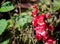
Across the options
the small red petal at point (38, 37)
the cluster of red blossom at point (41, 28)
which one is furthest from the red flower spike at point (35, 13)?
the small red petal at point (38, 37)

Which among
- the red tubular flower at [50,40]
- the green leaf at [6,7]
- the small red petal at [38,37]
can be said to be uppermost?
the green leaf at [6,7]

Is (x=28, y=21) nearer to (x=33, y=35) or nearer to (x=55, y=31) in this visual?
(x=33, y=35)

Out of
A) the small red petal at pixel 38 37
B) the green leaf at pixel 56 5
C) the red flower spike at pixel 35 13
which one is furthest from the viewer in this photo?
the green leaf at pixel 56 5

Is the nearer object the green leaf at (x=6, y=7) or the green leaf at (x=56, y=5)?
the green leaf at (x=6, y=7)

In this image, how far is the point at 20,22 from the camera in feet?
9.37

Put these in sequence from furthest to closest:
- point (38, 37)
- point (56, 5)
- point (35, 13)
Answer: point (56, 5) → point (35, 13) → point (38, 37)

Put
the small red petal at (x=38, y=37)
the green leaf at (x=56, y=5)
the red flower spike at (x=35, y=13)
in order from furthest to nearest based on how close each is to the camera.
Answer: the green leaf at (x=56, y=5) → the red flower spike at (x=35, y=13) → the small red petal at (x=38, y=37)

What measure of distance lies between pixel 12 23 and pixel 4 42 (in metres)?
0.24

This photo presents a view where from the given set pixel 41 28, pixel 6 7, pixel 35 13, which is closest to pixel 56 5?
pixel 35 13

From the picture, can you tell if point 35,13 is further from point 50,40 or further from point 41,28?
point 50,40

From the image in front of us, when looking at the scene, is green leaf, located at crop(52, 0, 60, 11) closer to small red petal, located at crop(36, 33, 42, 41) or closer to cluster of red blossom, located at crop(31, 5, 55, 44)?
cluster of red blossom, located at crop(31, 5, 55, 44)

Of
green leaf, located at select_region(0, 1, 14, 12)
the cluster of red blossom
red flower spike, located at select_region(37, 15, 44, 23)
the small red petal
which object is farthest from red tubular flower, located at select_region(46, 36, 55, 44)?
green leaf, located at select_region(0, 1, 14, 12)

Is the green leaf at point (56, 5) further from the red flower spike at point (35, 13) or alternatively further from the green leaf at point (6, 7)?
the green leaf at point (6, 7)

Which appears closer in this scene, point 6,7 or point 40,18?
point 40,18
